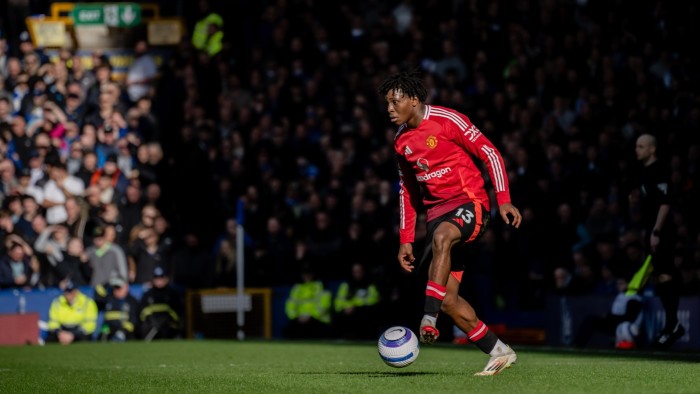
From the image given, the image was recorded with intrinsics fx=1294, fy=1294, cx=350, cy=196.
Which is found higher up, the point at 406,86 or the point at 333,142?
the point at 333,142

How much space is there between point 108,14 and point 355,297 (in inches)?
437

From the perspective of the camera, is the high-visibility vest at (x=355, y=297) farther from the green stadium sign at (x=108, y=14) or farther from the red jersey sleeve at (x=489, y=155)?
the green stadium sign at (x=108, y=14)

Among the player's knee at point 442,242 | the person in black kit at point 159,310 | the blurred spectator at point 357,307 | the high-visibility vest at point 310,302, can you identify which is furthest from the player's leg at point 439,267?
the person in black kit at point 159,310

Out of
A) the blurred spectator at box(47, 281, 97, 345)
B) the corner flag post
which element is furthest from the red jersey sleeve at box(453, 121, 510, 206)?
the blurred spectator at box(47, 281, 97, 345)

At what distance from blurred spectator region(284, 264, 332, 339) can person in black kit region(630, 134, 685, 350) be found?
6440 mm

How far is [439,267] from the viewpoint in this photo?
909 centimetres

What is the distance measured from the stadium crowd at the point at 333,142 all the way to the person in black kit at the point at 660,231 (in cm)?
115

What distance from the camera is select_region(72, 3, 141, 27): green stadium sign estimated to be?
2750cm

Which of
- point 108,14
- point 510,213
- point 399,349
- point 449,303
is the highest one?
point 108,14

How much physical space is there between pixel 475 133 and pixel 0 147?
16.2 metres

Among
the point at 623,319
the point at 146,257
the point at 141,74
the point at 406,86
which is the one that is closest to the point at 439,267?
the point at 406,86

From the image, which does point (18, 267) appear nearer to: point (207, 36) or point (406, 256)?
point (207, 36)

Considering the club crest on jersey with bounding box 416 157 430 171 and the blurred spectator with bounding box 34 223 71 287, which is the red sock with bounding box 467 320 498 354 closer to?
the club crest on jersey with bounding box 416 157 430 171

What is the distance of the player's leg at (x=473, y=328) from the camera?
934 cm
